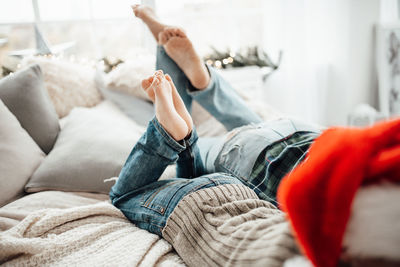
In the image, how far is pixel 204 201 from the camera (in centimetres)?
76

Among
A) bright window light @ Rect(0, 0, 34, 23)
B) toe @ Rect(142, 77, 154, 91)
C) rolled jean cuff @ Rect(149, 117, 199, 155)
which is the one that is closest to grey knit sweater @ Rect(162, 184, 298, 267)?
rolled jean cuff @ Rect(149, 117, 199, 155)

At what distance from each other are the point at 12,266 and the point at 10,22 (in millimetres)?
1674

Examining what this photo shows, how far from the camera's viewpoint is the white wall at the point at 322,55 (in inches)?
95.4

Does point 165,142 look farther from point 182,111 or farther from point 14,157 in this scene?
point 14,157

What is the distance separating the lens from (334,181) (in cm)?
43

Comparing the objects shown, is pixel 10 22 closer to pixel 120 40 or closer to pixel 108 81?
pixel 120 40

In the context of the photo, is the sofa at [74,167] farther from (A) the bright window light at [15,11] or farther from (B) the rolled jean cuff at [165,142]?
(A) the bright window light at [15,11]

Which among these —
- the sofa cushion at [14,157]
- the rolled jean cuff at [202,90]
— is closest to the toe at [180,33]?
the rolled jean cuff at [202,90]

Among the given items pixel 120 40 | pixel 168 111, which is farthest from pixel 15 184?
pixel 120 40

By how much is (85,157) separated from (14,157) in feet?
0.69

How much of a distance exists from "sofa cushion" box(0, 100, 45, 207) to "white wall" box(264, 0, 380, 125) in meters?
1.79

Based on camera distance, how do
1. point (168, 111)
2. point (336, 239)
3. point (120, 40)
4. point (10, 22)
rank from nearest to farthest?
1. point (336, 239)
2. point (168, 111)
3. point (10, 22)
4. point (120, 40)

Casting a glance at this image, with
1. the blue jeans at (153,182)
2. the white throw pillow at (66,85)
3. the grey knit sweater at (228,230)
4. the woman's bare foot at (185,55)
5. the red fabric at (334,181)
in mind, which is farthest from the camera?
the white throw pillow at (66,85)

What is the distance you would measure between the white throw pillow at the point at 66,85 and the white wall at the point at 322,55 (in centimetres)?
140
